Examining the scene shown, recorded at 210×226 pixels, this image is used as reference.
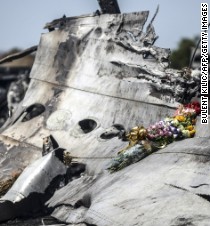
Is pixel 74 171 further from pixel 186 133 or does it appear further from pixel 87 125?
pixel 87 125

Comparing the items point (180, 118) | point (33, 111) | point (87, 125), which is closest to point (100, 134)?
point (87, 125)

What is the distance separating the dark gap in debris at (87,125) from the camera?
1498cm

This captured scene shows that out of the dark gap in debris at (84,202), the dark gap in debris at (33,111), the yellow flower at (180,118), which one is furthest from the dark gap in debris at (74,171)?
the dark gap in debris at (33,111)

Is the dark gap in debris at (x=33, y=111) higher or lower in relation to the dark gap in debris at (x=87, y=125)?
higher

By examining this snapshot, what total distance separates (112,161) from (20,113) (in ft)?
18.9

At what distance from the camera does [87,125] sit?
600 inches

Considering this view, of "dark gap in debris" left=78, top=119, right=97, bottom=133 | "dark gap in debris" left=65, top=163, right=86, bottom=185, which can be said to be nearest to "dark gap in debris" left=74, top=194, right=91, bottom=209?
"dark gap in debris" left=65, top=163, right=86, bottom=185

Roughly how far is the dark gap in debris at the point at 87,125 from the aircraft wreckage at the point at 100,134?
0.09ft

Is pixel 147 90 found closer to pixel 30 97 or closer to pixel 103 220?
pixel 30 97

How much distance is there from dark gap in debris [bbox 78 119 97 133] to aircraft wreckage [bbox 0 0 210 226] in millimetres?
26

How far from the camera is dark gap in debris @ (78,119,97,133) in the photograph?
590 inches

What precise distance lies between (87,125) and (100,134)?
1153 mm

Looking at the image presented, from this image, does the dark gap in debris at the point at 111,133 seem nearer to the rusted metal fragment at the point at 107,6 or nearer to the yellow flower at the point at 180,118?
the yellow flower at the point at 180,118

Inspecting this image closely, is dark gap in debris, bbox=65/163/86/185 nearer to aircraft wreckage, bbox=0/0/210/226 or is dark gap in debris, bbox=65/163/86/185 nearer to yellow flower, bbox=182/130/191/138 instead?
aircraft wreckage, bbox=0/0/210/226
